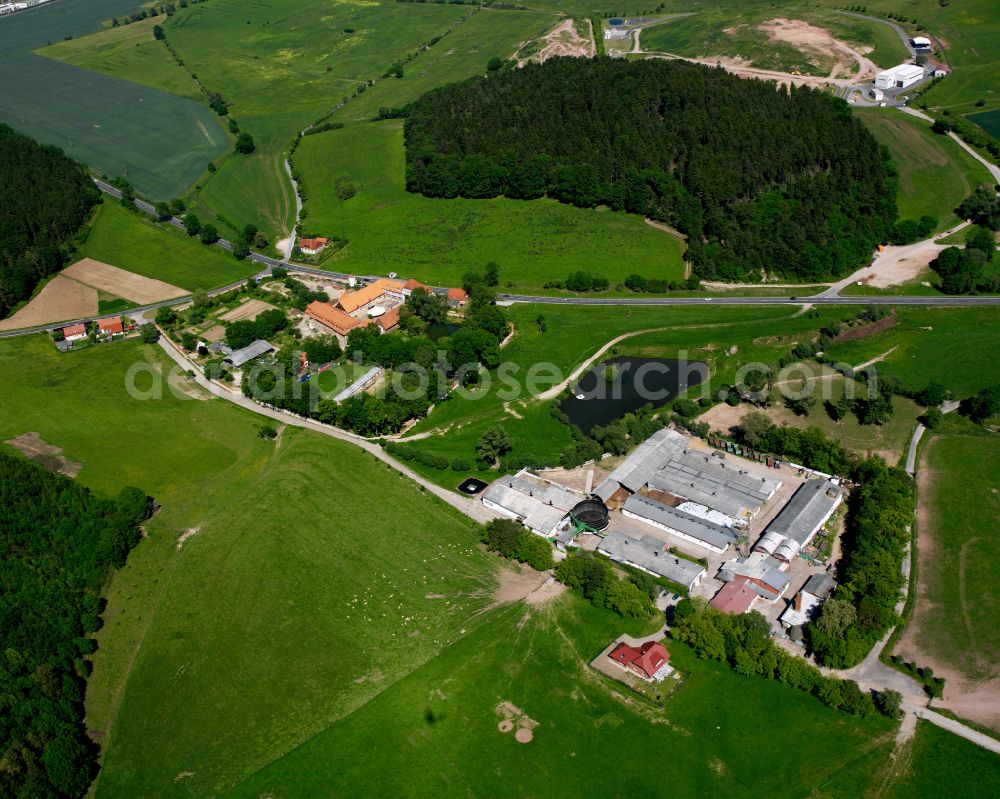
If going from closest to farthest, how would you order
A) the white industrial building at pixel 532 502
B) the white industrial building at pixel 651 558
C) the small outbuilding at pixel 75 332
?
the white industrial building at pixel 651 558, the white industrial building at pixel 532 502, the small outbuilding at pixel 75 332

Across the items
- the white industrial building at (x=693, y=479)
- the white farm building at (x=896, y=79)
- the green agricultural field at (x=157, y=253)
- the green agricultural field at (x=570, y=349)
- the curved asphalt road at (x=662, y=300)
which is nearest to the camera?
the white industrial building at (x=693, y=479)

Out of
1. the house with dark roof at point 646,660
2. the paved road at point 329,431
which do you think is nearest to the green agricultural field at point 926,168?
the paved road at point 329,431

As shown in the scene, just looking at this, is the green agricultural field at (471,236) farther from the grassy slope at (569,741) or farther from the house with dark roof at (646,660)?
the grassy slope at (569,741)

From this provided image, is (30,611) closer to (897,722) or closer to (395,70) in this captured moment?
(897,722)

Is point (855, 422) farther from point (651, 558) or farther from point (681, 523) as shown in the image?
point (651, 558)

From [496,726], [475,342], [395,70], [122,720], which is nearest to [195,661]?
[122,720]
